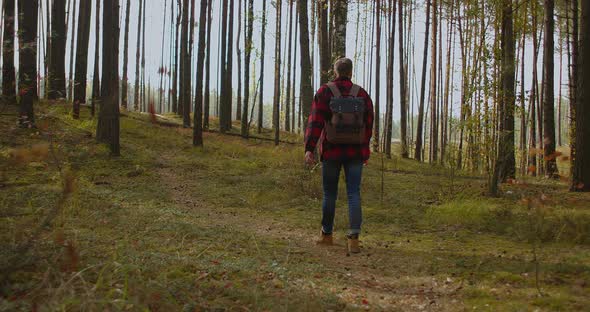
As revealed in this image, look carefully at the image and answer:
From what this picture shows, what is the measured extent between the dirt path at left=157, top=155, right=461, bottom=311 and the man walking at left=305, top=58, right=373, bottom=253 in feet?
1.15

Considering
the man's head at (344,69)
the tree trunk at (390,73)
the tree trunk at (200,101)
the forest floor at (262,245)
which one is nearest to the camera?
the forest floor at (262,245)

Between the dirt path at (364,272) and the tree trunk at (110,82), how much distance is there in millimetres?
5432

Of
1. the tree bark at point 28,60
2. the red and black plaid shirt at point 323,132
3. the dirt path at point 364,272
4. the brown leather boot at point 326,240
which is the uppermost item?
the tree bark at point 28,60

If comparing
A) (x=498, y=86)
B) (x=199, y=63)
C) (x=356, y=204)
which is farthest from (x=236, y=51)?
(x=356, y=204)

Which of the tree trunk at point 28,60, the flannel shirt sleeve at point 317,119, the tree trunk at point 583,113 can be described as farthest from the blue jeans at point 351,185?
the tree trunk at point 28,60

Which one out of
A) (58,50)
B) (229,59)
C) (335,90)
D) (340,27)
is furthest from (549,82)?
(58,50)

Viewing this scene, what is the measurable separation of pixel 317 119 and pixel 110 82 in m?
8.09

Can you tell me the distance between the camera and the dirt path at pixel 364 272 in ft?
11.6

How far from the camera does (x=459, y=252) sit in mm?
5035

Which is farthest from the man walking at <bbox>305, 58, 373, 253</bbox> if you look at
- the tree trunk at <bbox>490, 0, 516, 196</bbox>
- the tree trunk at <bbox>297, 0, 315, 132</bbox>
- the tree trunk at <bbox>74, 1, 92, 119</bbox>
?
the tree trunk at <bbox>74, 1, 92, 119</bbox>

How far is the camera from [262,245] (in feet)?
17.0

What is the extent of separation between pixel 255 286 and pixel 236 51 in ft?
85.9

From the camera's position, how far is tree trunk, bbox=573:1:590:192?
809cm

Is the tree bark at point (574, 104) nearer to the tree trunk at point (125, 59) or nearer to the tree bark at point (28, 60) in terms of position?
the tree bark at point (28, 60)
